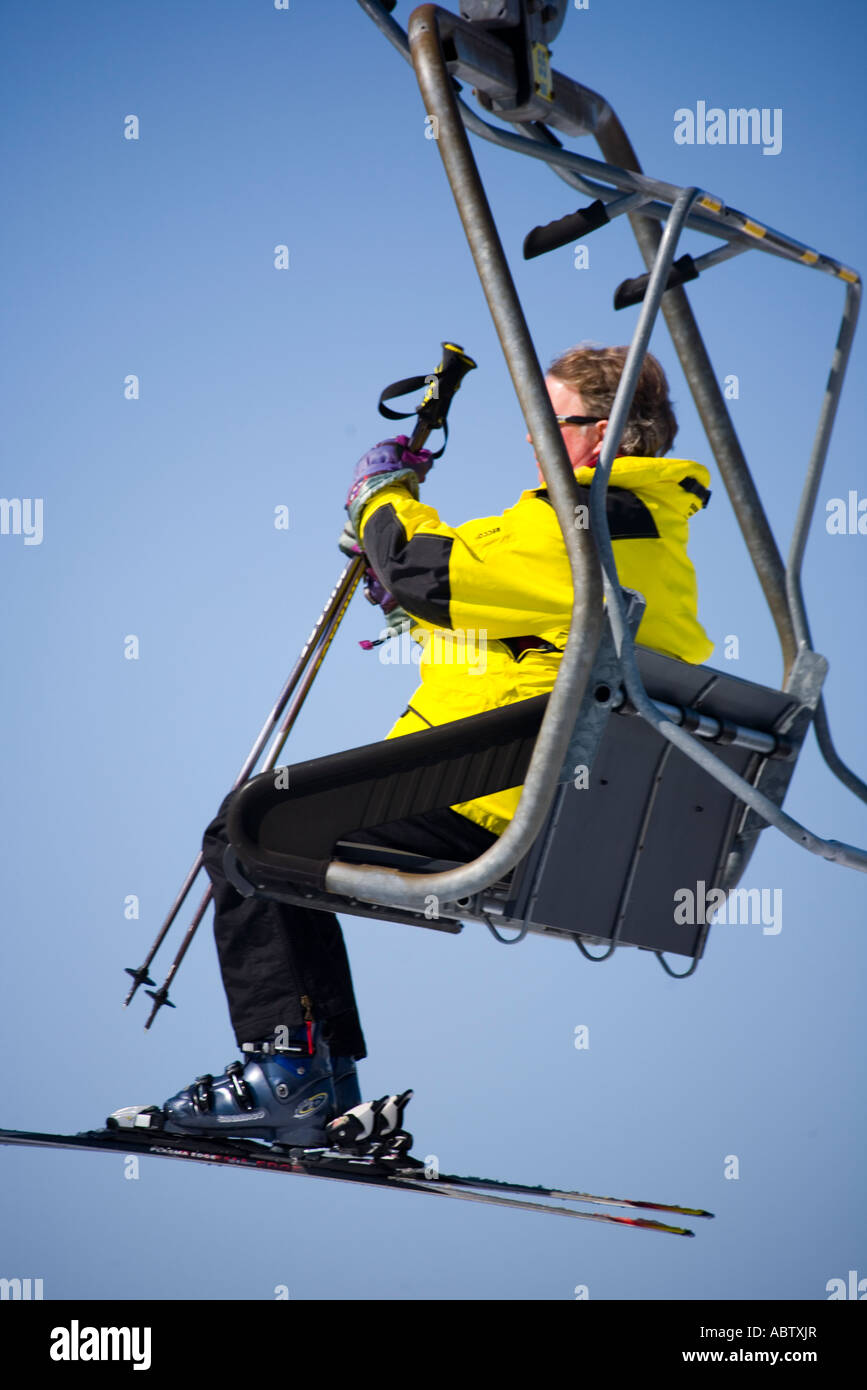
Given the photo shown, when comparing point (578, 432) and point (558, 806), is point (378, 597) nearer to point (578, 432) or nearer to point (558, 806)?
point (578, 432)

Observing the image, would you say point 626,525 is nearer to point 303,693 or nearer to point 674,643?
point 674,643

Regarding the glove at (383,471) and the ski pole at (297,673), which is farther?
the ski pole at (297,673)

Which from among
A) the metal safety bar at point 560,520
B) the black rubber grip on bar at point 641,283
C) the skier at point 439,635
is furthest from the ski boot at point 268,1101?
the black rubber grip on bar at point 641,283

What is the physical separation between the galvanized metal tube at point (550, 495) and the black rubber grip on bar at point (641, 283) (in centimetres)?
42

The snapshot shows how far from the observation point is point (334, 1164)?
10.8ft

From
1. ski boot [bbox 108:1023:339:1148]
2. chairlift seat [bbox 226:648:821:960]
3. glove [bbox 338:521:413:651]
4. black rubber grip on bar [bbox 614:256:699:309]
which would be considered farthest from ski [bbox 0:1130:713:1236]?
black rubber grip on bar [bbox 614:256:699:309]

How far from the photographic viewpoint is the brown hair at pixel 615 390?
10.6 feet

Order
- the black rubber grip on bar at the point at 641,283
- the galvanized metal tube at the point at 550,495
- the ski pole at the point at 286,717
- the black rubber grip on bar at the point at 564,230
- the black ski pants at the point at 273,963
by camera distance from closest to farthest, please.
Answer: the galvanized metal tube at the point at 550,495 < the black rubber grip on bar at the point at 564,230 < the black rubber grip on bar at the point at 641,283 < the black ski pants at the point at 273,963 < the ski pole at the point at 286,717

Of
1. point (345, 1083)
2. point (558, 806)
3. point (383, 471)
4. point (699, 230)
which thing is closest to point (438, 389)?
point (383, 471)

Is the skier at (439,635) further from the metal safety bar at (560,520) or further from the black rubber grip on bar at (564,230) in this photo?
the black rubber grip on bar at (564,230)

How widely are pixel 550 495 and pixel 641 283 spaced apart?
0.68 m

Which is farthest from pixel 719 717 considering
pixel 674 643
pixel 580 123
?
pixel 580 123

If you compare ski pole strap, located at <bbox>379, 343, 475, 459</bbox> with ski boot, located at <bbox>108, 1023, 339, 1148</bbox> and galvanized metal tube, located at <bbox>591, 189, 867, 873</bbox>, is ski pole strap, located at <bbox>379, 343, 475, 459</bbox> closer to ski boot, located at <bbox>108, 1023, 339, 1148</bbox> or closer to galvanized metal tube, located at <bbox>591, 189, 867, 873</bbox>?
Result: galvanized metal tube, located at <bbox>591, 189, 867, 873</bbox>

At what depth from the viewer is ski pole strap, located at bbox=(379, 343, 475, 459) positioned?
3.41m
